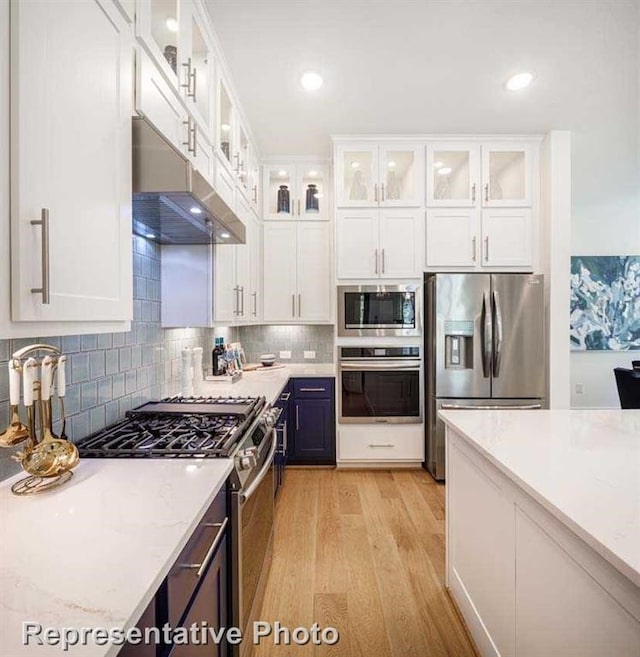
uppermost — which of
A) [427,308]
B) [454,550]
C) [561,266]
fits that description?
[561,266]

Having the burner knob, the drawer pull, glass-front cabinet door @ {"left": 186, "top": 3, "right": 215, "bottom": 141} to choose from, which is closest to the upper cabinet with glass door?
glass-front cabinet door @ {"left": 186, "top": 3, "right": 215, "bottom": 141}

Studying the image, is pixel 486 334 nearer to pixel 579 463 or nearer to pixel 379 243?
pixel 379 243

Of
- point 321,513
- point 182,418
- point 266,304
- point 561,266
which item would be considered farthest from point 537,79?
A: point 321,513

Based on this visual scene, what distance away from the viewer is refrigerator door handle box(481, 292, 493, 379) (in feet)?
10.8

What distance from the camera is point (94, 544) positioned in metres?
0.80

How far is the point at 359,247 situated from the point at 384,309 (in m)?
0.58

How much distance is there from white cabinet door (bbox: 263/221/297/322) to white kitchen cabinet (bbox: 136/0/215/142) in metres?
1.74

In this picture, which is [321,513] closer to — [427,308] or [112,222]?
[427,308]

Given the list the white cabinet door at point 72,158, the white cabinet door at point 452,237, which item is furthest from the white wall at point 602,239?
the white cabinet door at point 72,158

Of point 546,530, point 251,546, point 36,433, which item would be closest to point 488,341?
point 546,530

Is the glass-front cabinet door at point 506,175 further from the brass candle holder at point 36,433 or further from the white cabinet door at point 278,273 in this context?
the brass candle holder at point 36,433

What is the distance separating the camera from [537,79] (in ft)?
8.76

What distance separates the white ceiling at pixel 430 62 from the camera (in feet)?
6.88

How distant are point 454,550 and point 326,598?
64 centimetres
